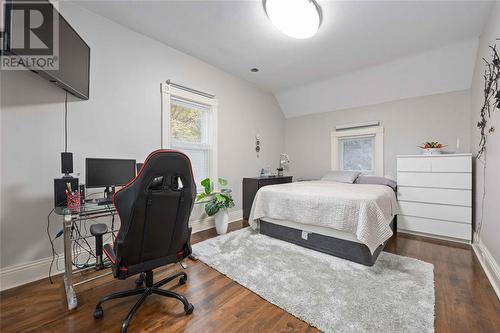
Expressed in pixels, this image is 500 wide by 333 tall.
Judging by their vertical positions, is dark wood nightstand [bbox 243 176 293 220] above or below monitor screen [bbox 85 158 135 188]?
below

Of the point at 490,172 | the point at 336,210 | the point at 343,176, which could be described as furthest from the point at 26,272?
the point at 490,172

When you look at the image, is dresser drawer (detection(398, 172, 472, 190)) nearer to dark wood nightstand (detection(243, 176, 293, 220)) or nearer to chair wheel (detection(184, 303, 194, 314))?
dark wood nightstand (detection(243, 176, 293, 220))

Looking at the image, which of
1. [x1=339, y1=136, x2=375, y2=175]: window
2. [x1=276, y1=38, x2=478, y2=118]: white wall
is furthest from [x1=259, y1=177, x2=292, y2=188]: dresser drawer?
[x1=276, y1=38, x2=478, y2=118]: white wall

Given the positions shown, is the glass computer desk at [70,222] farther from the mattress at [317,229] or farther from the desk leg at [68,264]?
the mattress at [317,229]

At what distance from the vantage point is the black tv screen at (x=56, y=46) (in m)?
1.26

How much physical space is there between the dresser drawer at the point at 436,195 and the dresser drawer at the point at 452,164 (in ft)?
0.94

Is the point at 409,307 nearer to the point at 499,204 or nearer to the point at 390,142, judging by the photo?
the point at 499,204

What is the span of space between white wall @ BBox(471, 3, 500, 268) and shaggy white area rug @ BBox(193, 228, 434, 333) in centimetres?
64

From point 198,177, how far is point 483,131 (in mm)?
3737

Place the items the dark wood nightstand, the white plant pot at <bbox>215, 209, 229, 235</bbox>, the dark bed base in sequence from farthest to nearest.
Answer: the dark wood nightstand
the white plant pot at <bbox>215, 209, 229, 235</bbox>
the dark bed base

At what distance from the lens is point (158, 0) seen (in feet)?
6.99

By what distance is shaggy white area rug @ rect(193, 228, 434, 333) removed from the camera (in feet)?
4.47

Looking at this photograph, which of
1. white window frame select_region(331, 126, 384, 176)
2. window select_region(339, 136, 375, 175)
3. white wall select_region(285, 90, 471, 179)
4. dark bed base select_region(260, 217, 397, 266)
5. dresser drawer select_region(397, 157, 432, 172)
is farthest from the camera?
window select_region(339, 136, 375, 175)

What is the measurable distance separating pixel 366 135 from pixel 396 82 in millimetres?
1024
